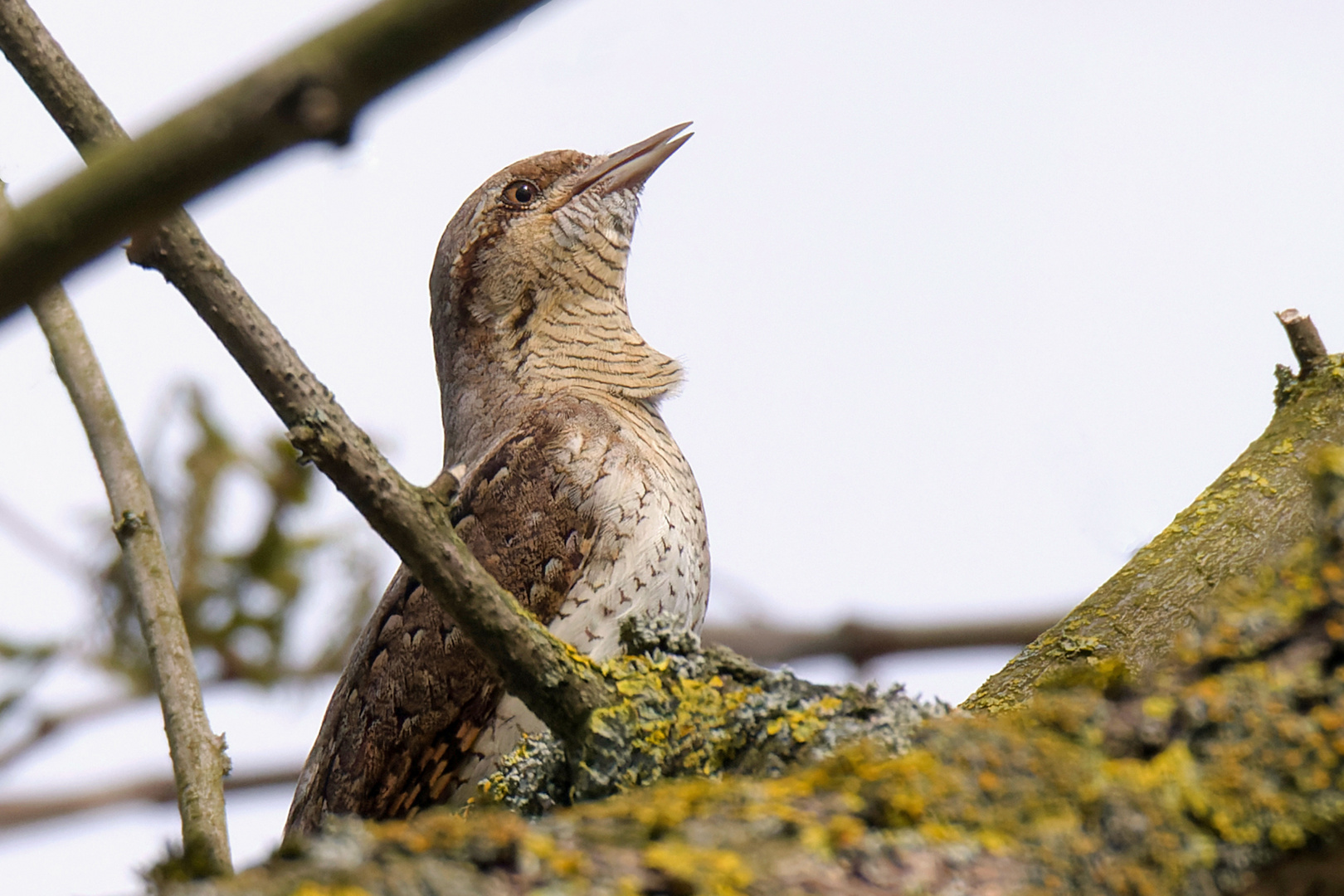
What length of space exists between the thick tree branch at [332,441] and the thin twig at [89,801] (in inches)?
98.9

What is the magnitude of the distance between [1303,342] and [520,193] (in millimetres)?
3019

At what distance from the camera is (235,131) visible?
102 centimetres

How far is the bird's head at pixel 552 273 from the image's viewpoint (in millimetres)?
4586

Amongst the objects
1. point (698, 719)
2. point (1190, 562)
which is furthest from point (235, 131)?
point (1190, 562)

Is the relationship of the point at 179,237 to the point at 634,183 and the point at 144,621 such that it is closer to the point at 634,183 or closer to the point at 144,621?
the point at 144,621

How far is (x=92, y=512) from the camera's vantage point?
4.81 meters

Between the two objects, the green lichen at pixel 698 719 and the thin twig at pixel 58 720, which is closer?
the green lichen at pixel 698 719

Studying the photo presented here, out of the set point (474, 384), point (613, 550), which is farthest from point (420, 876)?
point (474, 384)

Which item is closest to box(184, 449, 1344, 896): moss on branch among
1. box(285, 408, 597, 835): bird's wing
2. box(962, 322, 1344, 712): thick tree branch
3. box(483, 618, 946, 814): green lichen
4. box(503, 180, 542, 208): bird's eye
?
box(483, 618, 946, 814): green lichen

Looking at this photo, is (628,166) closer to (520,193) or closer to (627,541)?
(520,193)

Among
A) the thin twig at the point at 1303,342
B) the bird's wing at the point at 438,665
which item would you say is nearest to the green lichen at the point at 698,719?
the bird's wing at the point at 438,665

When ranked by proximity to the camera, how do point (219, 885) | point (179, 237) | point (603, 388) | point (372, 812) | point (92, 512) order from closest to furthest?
point (219, 885) → point (179, 237) → point (372, 812) → point (603, 388) → point (92, 512)

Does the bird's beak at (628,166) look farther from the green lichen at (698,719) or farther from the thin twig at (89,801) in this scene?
the green lichen at (698,719)

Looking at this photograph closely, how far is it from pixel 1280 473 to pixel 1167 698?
196cm
